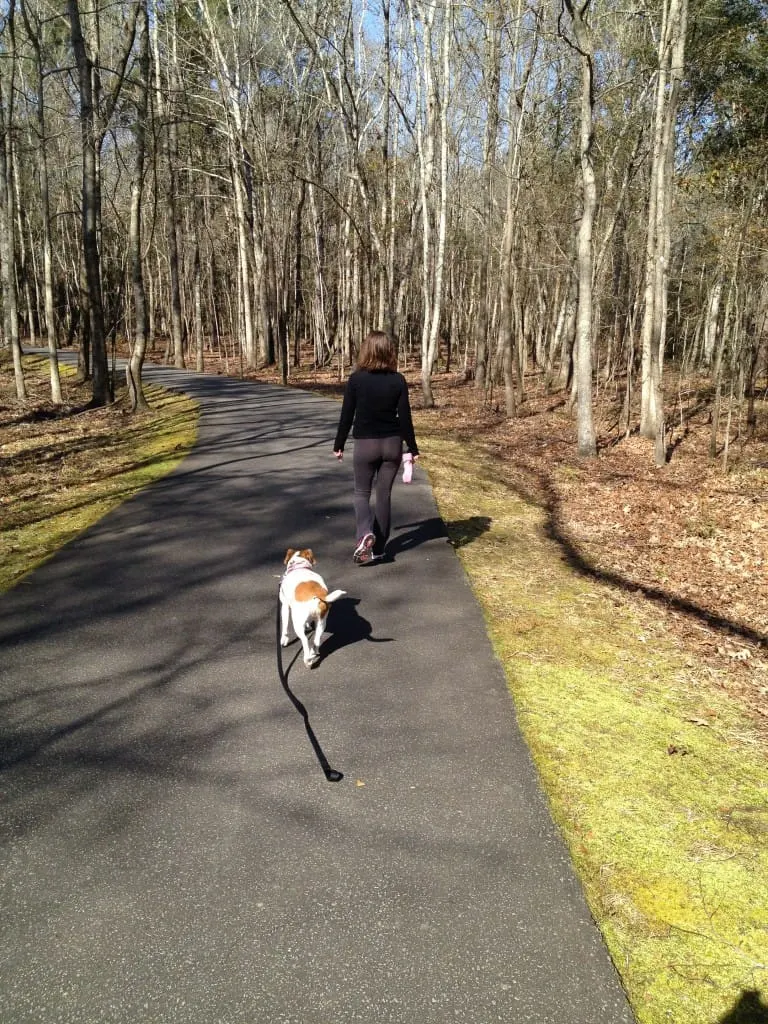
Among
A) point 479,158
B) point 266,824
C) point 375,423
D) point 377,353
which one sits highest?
point 479,158

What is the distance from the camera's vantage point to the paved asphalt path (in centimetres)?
232

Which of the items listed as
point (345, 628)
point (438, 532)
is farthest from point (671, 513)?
point (345, 628)

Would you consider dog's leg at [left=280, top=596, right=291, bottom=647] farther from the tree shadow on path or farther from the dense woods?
the dense woods

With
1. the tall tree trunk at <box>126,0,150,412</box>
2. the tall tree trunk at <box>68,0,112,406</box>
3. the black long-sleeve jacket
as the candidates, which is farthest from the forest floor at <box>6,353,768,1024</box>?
the tall tree trunk at <box>68,0,112,406</box>

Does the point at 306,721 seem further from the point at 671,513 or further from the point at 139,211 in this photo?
the point at 139,211

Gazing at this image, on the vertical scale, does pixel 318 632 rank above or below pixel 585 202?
below

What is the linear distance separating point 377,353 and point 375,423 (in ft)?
2.03

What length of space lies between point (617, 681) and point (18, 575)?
5250mm

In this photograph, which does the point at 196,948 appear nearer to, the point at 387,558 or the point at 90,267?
the point at 387,558

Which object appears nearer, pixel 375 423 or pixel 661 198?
pixel 375 423

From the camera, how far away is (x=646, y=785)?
140 inches

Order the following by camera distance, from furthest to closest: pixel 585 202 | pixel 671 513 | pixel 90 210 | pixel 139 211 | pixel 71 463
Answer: pixel 90 210 → pixel 139 211 → pixel 585 202 → pixel 71 463 → pixel 671 513

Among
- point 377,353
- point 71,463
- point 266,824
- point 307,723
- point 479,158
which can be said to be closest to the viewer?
point 266,824

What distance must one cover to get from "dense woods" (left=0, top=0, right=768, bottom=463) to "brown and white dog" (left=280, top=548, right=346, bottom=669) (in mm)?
10137
